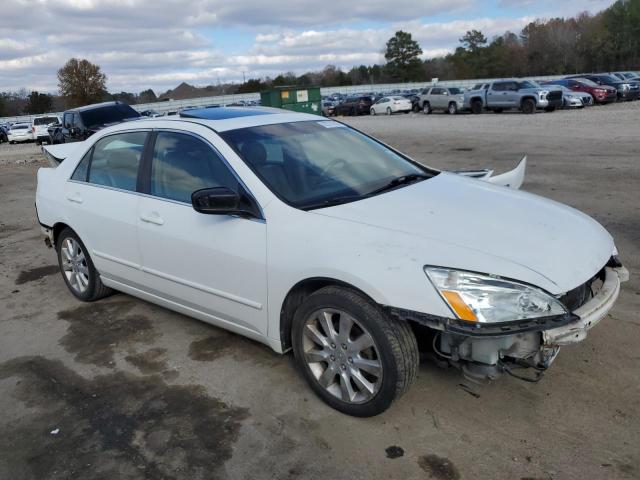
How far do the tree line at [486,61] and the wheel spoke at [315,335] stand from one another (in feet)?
245

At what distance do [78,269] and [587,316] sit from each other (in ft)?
13.9

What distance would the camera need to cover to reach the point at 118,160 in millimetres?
4645

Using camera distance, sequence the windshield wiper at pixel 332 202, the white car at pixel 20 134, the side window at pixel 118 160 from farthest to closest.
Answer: the white car at pixel 20 134 → the side window at pixel 118 160 → the windshield wiper at pixel 332 202

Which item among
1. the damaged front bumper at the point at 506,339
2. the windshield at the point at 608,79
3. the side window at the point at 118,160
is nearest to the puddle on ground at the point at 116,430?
the damaged front bumper at the point at 506,339

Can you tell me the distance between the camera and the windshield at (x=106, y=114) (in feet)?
54.5

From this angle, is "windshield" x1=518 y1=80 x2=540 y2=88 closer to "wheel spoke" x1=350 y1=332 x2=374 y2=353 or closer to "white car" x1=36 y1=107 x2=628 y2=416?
"white car" x1=36 y1=107 x2=628 y2=416

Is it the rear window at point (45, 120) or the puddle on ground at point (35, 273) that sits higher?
the rear window at point (45, 120)

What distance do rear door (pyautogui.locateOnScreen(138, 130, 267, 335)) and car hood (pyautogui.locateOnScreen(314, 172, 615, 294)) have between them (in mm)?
590

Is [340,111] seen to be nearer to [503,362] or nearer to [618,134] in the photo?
[618,134]

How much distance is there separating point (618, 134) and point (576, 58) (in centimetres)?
7958

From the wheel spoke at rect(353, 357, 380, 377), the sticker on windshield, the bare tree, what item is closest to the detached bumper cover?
the wheel spoke at rect(353, 357, 380, 377)

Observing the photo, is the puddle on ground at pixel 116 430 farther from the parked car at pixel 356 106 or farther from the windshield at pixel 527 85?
the parked car at pixel 356 106

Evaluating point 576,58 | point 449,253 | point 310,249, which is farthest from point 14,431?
point 576,58

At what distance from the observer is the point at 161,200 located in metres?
4.09
